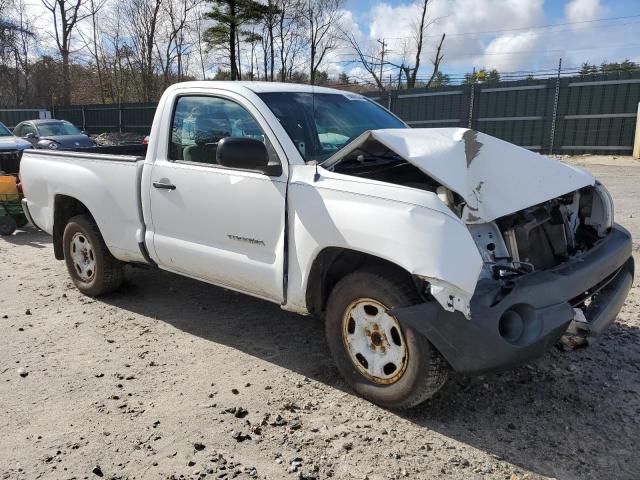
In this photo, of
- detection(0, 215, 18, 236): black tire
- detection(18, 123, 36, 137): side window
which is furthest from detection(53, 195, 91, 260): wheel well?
detection(18, 123, 36, 137): side window

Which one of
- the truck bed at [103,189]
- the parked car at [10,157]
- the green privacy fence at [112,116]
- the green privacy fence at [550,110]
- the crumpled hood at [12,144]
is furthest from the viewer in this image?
the green privacy fence at [112,116]

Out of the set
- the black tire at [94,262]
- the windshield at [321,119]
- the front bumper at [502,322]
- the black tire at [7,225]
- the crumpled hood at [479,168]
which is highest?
the windshield at [321,119]

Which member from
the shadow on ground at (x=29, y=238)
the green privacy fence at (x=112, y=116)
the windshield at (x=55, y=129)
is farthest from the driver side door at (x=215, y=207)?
the green privacy fence at (x=112, y=116)

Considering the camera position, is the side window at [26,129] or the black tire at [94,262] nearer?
the black tire at [94,262]

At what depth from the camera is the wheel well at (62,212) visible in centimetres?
550

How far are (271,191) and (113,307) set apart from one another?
8.17 ft

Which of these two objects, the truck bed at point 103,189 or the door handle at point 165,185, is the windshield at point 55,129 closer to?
the truck bed at point 103,189

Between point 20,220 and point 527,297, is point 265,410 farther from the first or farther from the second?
point 20,220

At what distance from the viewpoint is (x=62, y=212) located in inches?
221

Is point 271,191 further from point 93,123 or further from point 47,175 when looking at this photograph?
point 93,123

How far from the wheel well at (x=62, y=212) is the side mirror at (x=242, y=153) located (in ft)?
8.21

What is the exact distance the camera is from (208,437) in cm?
311

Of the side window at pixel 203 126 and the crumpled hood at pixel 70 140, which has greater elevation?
the side window at pixel 203 126

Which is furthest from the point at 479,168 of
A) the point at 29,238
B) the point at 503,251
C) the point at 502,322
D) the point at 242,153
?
the point at 29,238
